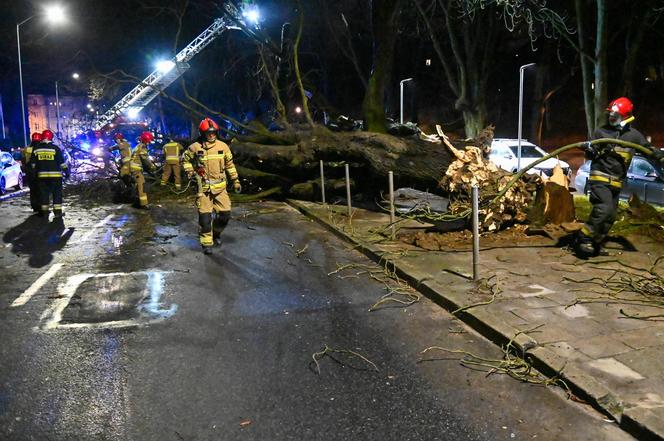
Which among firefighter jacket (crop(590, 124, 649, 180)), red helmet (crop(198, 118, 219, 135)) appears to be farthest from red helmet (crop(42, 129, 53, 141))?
firefighter jacket (crop(590, 124, 649, 180))

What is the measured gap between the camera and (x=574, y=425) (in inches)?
138

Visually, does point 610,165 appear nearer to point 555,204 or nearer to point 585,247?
Answer: point 585,247

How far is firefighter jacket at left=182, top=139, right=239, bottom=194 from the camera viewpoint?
8602mm

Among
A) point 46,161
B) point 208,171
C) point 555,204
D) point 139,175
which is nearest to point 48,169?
Answer: point 46,161

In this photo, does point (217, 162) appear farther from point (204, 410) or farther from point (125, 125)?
point (125, 125)

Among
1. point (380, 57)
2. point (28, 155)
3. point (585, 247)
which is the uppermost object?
point (380, 57)

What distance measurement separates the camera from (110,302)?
613 cm

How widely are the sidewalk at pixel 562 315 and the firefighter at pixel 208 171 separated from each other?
232 cm

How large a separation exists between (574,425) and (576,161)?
89.8 ft

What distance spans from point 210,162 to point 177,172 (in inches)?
304

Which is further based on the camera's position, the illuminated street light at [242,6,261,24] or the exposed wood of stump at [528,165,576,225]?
the illuminated street light at [242,6,261,24]

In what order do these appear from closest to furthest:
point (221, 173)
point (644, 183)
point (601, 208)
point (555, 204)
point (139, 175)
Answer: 1. point (601, 208)
2. point (221, 173)
3. point (555, 204)
4. point (644, 183)
5. point (139, 175)

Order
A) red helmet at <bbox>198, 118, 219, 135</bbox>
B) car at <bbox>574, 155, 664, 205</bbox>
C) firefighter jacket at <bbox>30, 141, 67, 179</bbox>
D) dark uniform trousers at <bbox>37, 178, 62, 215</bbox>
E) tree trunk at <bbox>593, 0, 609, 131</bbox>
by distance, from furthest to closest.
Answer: tree trunk at <bbox>593, 0, 609, 131</bbox> < dark uniform trousers at <bbox>37, 178, 62, 215</bbox> < firefighter jacket at <bbox>30, 141, 67, 179</bbox> < car at <bbox>574, 155, 664, 205</bbox> < red helmet at <bbox>198, 118, 219, 135</bbox>

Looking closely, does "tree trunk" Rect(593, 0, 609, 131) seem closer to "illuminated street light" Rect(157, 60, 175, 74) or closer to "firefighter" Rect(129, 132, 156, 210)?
"firefighter" Rect(129, 132, 156, 210)
